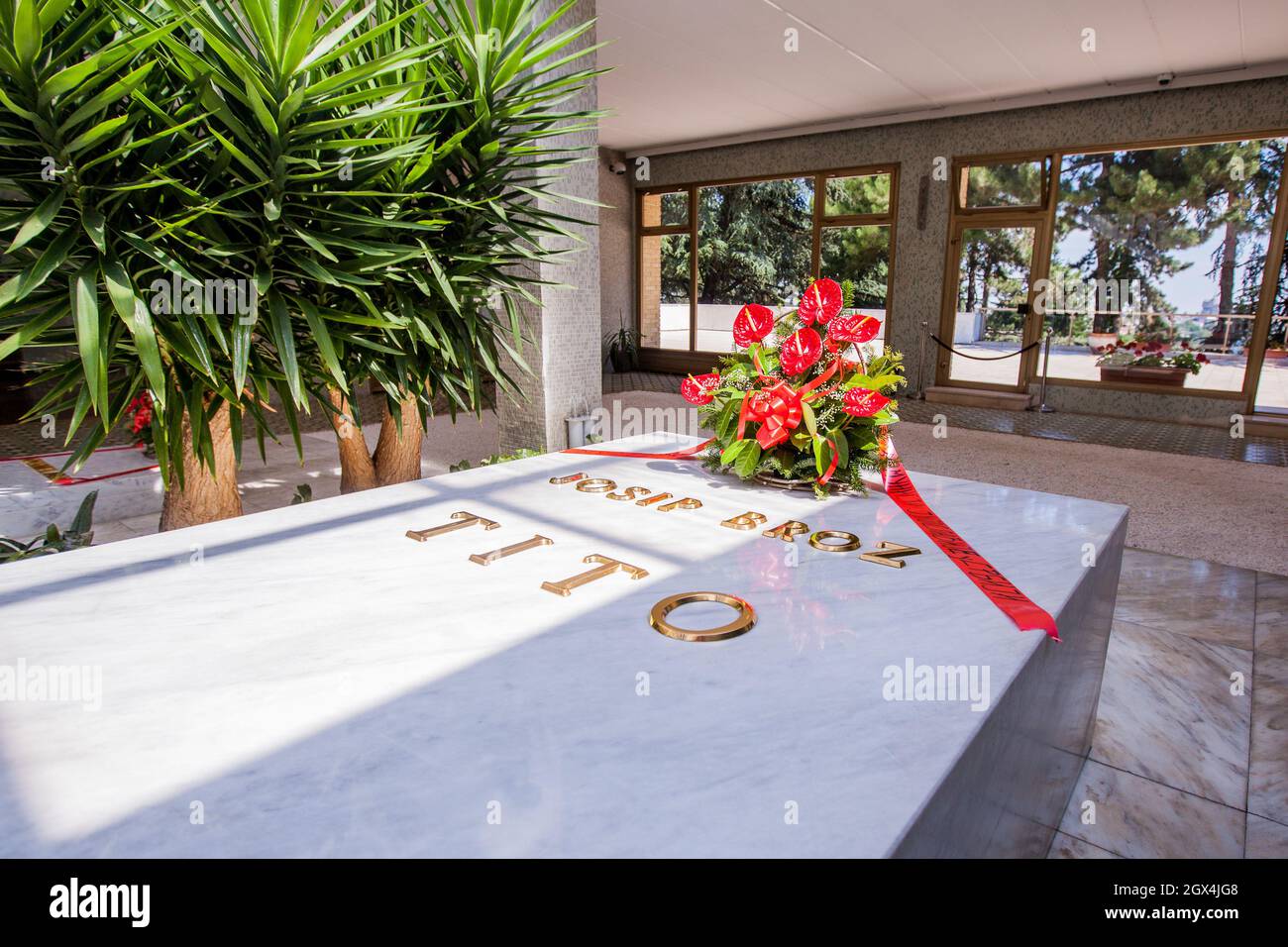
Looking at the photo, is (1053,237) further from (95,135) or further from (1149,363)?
(95,135)

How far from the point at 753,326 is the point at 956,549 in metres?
0.80

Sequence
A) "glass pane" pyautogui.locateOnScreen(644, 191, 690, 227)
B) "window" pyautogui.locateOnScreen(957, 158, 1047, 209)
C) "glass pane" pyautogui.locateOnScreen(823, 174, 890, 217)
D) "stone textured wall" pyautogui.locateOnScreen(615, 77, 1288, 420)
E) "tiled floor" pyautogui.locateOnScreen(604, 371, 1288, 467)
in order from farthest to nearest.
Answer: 1. "glass pane" pyautogui.locateOnScreen(644, 191, 690, 227)
2. "glass pane" pyautogui.locateOnScreen(823, 174, 890, 217)
3. "window" pyautogui.locateOnScreen(957, 158, 1047, 209)
4. "stone textured wall" pyautogui.locateOnScreen(615, 77, 1288, 420)
5. "tiled floor" pyautogui.locateOnScreen(604, 371, 1288, 467)

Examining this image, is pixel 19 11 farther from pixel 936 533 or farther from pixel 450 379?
pixel 936 533

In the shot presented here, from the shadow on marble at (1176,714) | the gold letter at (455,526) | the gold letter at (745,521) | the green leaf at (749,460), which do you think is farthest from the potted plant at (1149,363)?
the gold letter at (455,526)

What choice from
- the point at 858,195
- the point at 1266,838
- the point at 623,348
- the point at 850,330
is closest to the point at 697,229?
the point at 623,348

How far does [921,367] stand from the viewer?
870cm

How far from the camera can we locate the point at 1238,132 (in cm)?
654

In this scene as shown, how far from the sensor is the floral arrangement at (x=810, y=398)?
1.78 m

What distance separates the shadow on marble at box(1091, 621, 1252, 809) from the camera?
1.90m

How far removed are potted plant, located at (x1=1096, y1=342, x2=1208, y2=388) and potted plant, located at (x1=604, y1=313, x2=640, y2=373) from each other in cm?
597

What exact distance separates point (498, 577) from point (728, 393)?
87 centimetres

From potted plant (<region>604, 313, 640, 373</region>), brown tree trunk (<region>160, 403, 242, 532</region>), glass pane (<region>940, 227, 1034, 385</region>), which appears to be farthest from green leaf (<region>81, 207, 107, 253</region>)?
potted plant (<region>604, 313, 640, 373</region>)

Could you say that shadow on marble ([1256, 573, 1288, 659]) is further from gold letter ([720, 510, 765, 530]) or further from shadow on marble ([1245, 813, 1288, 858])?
gold letter ([720, 510, 765, 530])

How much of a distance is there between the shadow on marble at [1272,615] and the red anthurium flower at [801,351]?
1.99 metres
